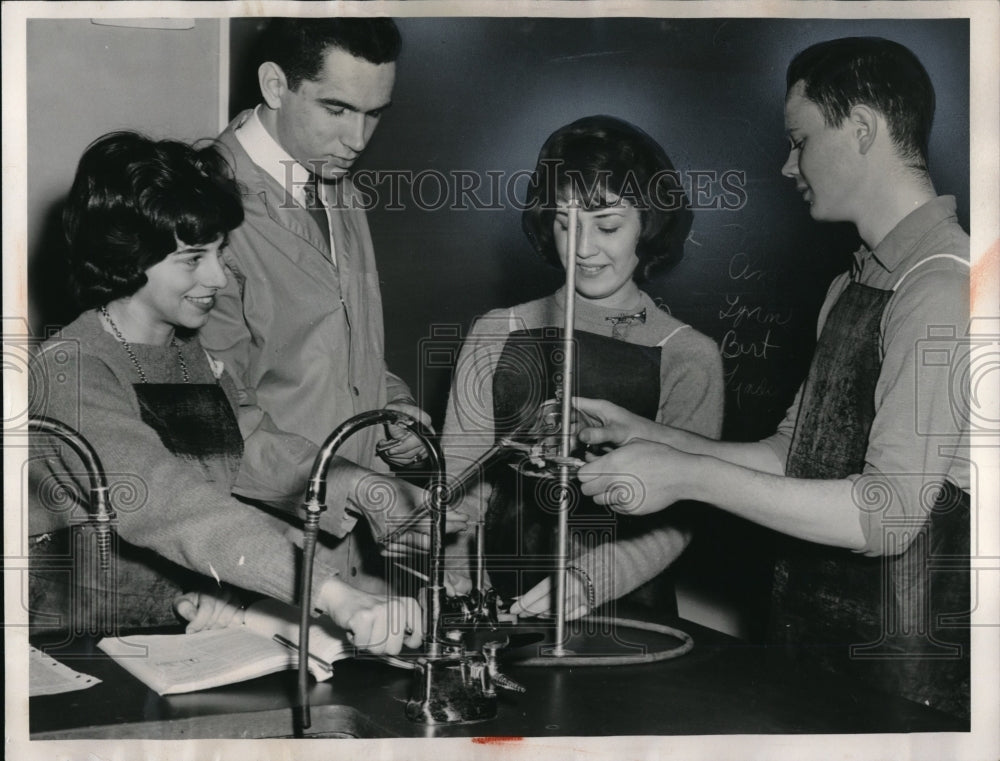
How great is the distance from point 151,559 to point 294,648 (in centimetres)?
28

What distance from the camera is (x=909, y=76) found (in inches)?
64.5

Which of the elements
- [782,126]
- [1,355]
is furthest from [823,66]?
[1,355]

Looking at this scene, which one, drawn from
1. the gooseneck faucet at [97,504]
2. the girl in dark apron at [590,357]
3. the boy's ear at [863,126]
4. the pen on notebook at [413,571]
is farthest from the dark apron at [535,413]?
the gooseneck faucet at [97,504]

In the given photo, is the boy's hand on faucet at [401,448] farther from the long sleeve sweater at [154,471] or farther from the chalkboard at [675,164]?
the long sleeve sweater at [154,471]

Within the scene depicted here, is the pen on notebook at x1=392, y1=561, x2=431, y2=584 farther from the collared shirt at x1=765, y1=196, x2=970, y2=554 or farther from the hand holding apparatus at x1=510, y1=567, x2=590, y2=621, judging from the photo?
the collared shirt at x1=765, y1=196, x2=970, y2=554

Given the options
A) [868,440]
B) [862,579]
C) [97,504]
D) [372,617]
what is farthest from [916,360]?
[97,504]

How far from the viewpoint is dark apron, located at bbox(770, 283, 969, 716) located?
5.22 ft

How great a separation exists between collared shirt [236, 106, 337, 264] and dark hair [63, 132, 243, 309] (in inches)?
1.9

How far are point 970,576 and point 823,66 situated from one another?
0.82 meters

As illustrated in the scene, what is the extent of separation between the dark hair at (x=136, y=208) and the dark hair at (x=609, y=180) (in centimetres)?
46

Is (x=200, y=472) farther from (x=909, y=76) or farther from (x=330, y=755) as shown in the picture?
(x=909, y=76)

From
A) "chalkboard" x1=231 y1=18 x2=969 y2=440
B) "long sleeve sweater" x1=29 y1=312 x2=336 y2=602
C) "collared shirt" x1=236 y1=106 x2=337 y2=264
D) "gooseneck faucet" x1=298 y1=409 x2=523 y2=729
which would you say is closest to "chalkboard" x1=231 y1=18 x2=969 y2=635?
"chalkboard" x1=231 y1=18 x2=969 y2=440

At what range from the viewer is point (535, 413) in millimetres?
1620

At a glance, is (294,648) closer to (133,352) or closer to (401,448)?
(401,448)
